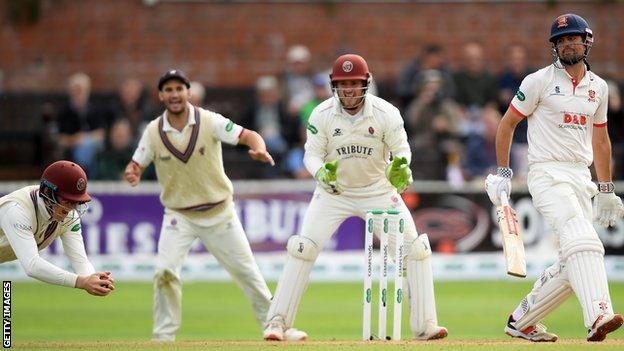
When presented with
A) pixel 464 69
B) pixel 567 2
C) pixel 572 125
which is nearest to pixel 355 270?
pixel 464 69

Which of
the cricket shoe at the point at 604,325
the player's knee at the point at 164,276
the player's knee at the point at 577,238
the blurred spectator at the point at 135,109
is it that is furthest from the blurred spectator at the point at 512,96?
the cricket shoe at the point at 604,325

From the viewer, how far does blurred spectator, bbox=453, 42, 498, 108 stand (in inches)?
677

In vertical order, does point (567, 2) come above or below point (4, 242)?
above

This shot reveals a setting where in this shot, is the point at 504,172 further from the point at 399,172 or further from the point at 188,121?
the point at 188,121

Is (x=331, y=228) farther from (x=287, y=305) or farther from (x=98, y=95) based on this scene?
(x=98, y=95)

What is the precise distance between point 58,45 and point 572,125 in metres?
11.3

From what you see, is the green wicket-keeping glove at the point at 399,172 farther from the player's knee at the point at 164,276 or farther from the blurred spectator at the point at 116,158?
the blurred spectator at the point at 116,158

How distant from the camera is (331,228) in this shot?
9812mm

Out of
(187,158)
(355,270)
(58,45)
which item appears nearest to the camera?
(187,158)

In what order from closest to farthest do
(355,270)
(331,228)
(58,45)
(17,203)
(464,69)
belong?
(17,203), (331,228), (355,270), (464,69), (58,45)

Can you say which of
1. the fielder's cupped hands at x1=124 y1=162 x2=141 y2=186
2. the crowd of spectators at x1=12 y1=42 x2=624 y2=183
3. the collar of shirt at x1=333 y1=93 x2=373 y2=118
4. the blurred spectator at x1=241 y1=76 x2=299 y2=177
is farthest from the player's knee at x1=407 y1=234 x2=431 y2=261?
the blurred spectator at x1=241 y1=76 x2=299 y2=177

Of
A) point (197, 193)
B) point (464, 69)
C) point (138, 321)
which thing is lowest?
point (138, 321)

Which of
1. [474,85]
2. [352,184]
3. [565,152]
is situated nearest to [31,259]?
[352,184]

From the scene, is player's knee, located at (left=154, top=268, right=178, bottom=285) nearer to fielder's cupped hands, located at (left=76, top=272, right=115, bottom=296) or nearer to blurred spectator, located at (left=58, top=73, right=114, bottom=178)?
fielder's cupped hands, located at (left=76, top=272, right=115, bottom=296)
